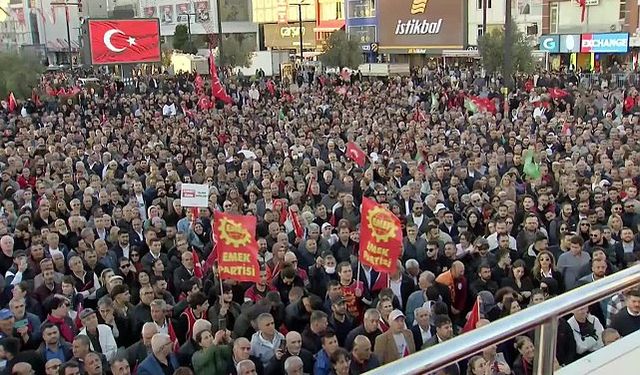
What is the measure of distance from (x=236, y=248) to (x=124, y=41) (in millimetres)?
25806

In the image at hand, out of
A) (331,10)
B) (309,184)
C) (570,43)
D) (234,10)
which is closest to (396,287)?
(309,184)

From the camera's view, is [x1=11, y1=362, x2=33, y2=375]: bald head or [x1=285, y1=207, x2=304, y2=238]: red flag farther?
[x1=285, y1=207, x2=304, y2=238]: red flag

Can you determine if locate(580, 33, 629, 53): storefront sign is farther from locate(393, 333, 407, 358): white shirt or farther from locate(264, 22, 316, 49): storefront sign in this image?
locate(393, 333, 407, 358): white shirt

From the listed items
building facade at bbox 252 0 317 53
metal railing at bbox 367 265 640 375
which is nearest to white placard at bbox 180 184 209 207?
metal railing at bbox 367 265 640 375

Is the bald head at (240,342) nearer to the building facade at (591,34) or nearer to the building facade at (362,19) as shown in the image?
the building facade at (591,34)

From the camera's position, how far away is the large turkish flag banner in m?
30.2

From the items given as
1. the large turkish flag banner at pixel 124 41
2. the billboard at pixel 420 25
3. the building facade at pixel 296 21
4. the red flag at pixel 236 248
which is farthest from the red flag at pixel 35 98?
the building facade at pixel 296 21

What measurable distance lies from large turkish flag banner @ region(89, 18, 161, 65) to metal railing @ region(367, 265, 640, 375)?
29.9 m

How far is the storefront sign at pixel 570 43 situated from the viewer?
129 ft

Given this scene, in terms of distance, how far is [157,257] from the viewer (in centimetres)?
802

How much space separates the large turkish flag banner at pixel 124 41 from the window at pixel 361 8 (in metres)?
25.0

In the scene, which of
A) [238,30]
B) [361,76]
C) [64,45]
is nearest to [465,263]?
[361,76]

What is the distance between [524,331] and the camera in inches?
80.7

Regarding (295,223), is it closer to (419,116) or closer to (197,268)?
(197,268)
